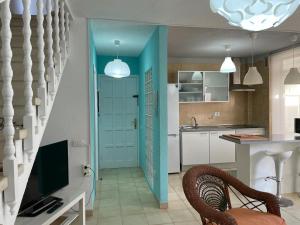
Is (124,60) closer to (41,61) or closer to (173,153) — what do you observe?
(173,153)

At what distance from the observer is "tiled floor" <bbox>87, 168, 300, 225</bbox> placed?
3.04 meters

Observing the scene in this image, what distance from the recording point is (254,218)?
2.07 m

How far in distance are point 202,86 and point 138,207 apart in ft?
10.7

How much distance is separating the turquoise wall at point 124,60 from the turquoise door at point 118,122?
0.17 meters

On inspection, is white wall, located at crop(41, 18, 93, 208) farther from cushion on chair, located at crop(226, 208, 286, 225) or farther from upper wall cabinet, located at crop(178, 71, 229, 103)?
upper wall cabinet, located at crop(178, 71, 229, 103)

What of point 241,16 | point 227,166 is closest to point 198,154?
point 227,166

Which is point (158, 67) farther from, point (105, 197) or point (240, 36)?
point (105, 197)

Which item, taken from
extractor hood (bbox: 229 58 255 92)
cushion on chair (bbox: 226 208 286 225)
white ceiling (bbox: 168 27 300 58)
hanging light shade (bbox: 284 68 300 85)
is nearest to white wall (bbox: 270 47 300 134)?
white ceiling (bbox: 168 27 300 58)

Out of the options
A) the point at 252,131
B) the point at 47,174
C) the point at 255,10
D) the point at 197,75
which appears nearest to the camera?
the point at 255,10

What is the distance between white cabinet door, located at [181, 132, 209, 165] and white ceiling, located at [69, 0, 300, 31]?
2.51 metres

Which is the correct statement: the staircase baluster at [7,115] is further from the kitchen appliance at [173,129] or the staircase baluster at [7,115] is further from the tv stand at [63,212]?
the kitchen appliance at [173,129]

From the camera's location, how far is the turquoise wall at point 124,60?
5504 millimetres

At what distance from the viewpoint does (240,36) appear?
13.4 feet

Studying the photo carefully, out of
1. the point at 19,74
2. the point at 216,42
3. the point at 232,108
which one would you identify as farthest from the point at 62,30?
the point at 232,108
